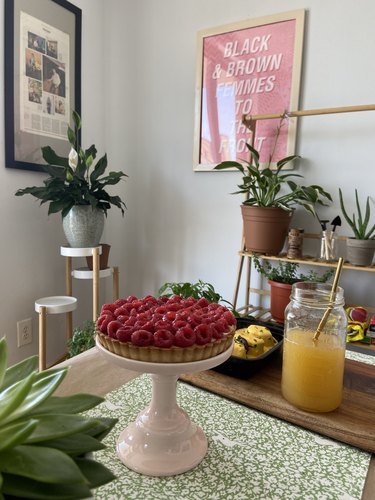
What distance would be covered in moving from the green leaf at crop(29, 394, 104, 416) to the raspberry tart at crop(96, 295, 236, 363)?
10cm

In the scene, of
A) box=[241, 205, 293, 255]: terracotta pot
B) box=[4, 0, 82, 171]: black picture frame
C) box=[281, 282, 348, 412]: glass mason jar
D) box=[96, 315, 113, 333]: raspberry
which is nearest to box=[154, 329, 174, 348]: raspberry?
box=[96, 315, 113, 333]: raspberry

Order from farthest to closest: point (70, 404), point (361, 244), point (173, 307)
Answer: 1. point (361, 244)
2. point (173, 307)
3. point (70, 404)

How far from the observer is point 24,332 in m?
1.99

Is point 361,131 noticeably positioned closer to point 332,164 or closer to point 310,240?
point 332,164

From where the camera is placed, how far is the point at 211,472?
20.1 inches

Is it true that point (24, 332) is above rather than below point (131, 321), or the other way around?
below

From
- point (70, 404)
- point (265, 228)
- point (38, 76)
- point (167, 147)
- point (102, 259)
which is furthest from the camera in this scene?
point (167, 147)

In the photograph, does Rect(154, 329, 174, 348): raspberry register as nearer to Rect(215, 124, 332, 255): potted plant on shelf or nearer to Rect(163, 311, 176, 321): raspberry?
Rect(163, 311, 176, 321): raspberry

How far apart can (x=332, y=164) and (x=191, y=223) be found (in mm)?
824

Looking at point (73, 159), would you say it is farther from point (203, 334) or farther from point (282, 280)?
point (203, 334)

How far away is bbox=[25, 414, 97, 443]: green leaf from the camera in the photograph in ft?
1.13

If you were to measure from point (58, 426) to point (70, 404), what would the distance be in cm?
6

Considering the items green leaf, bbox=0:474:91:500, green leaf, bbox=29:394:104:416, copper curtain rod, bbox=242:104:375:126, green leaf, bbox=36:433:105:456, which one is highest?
copper curtain rod, bbox=242:104:375:126

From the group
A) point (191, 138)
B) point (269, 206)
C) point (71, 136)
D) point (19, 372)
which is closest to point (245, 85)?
point (191, 138)
